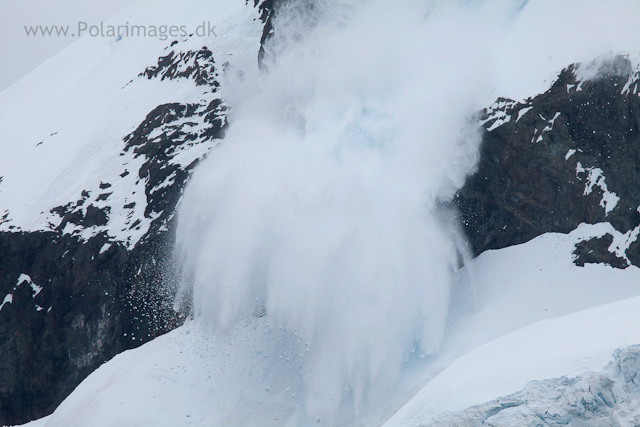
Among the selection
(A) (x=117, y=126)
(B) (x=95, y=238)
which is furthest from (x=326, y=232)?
(A) (x=117, y=126)

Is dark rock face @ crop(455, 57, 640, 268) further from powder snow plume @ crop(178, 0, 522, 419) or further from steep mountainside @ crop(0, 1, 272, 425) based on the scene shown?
steep mountainside @ crop(0, 1, 272, 425)

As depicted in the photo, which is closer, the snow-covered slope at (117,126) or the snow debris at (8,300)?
the snow debris at (8,300)

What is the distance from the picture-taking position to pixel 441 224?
1830cm

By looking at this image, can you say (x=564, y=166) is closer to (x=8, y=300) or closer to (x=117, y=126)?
(x=117, y=126)

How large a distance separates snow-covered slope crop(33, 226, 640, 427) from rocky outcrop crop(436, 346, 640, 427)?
9.74 ft

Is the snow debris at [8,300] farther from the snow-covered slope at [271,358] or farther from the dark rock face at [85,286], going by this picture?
the snow-covered slope at [271,358]

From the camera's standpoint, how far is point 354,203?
17812 millimetres

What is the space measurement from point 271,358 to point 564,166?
11.9 meters

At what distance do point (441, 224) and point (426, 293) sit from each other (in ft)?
8.41

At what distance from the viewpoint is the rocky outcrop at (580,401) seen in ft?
29.8

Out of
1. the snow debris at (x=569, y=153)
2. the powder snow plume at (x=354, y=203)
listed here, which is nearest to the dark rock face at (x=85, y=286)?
the powder snow plume at (x=354, y=203)

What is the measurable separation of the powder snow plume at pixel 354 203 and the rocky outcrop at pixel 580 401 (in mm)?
6600

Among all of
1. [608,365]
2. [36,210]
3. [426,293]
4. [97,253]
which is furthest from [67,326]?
[608,365]

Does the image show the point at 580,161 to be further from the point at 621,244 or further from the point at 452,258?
the point at 452,258
